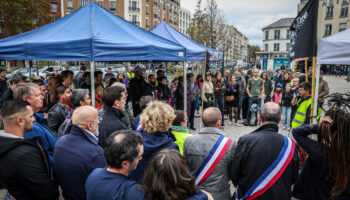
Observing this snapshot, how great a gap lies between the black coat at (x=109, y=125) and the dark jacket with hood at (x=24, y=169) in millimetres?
840

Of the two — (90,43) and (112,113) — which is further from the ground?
(90,43)

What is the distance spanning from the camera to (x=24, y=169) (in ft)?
6.03

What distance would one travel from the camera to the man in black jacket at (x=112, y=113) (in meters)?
2.87

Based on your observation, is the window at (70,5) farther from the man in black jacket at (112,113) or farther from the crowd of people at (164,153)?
the crowd of people at (164,153)

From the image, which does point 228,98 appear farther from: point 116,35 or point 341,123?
point 341,123

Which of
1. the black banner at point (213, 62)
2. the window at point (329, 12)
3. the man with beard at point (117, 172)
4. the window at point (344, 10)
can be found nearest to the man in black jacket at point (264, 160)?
the man with beard at point (117, 172)

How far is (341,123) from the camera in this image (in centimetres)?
198

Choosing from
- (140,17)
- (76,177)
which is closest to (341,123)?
(76,177)

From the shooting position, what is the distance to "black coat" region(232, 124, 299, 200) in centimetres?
218

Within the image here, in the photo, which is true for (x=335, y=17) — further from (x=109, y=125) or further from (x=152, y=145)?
(x=152, y=145)

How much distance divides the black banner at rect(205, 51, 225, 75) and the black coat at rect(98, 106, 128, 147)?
4.08 metres

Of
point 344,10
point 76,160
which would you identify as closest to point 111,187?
point 76,160

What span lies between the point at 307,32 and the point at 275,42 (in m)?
65.8

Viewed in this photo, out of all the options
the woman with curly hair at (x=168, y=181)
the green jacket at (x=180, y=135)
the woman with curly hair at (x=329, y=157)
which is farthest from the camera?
the green jacket at (x=180, y=135)
